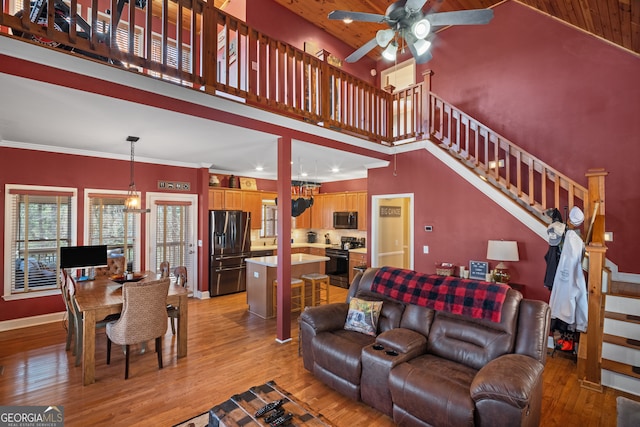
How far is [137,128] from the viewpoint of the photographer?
3773mm

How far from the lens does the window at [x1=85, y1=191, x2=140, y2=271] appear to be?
522 centimetres

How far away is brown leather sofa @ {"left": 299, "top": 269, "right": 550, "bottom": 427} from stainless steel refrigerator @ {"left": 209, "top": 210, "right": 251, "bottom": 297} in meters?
3.79

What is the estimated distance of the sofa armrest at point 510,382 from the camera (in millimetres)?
1865

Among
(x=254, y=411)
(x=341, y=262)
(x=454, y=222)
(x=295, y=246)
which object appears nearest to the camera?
(x=254, y=411)

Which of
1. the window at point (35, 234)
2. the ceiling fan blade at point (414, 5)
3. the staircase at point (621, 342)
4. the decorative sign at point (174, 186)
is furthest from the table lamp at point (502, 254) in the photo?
the window at point (35, 234)

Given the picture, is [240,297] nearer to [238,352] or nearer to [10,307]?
[238,352]

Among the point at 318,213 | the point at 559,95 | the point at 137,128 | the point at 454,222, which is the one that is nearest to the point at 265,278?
the point at 137,128

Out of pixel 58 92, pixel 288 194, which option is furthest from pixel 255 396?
pixel 58 92

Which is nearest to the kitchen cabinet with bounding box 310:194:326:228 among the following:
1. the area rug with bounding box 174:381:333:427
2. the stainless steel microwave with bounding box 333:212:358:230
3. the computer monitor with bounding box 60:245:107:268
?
Answer: the stainless steel microwave with bounding box 333:212:358:230

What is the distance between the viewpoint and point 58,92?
2.66m

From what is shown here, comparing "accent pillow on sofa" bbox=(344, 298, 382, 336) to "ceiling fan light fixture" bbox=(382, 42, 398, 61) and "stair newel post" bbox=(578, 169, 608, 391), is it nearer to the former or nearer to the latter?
"stair newel post" bbox=(578, 169, 608, 391)

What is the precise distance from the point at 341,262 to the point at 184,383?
4.81 m

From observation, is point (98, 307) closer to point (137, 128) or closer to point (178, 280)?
point (178, 280)

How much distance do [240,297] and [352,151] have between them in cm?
387
